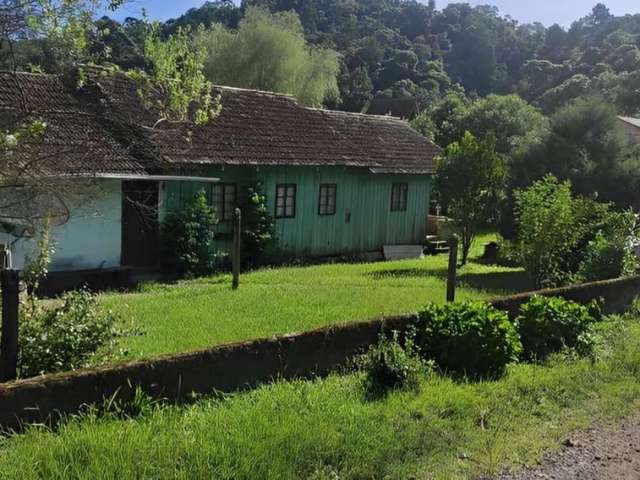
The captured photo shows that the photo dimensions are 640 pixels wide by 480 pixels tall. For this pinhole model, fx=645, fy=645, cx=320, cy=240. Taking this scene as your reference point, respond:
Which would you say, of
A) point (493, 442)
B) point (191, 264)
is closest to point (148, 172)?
point (191, 264)

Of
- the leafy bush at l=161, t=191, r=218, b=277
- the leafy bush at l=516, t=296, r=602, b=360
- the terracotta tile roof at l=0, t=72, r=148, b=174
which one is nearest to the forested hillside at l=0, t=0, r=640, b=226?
the terracotta tile roof at l=0, t=72, r=148, b=174

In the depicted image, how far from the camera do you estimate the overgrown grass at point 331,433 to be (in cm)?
455

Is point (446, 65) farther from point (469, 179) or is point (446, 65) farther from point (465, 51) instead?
point (469, 179)

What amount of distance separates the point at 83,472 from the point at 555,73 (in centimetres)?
9146

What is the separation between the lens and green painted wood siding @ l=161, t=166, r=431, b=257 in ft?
62.0

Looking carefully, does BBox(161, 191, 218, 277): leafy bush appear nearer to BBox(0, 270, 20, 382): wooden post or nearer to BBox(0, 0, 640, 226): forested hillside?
BBox(0, 0, 640, 226): forested hillside

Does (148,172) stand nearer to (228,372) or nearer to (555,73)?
(228,372)

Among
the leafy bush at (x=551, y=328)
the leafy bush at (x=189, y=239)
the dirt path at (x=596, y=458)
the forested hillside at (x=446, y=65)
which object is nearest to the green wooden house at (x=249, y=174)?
the leafy bush at (x=189, y=239)

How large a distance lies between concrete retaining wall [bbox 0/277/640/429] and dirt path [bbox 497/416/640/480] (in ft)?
8.11

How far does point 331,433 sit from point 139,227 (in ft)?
41.1

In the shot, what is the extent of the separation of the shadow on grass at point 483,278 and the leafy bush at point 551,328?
17.6ft

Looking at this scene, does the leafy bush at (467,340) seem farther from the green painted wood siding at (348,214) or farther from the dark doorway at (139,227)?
the green painted wood siding at (348,214)

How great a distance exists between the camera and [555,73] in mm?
86188

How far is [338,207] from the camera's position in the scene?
21.8 m
